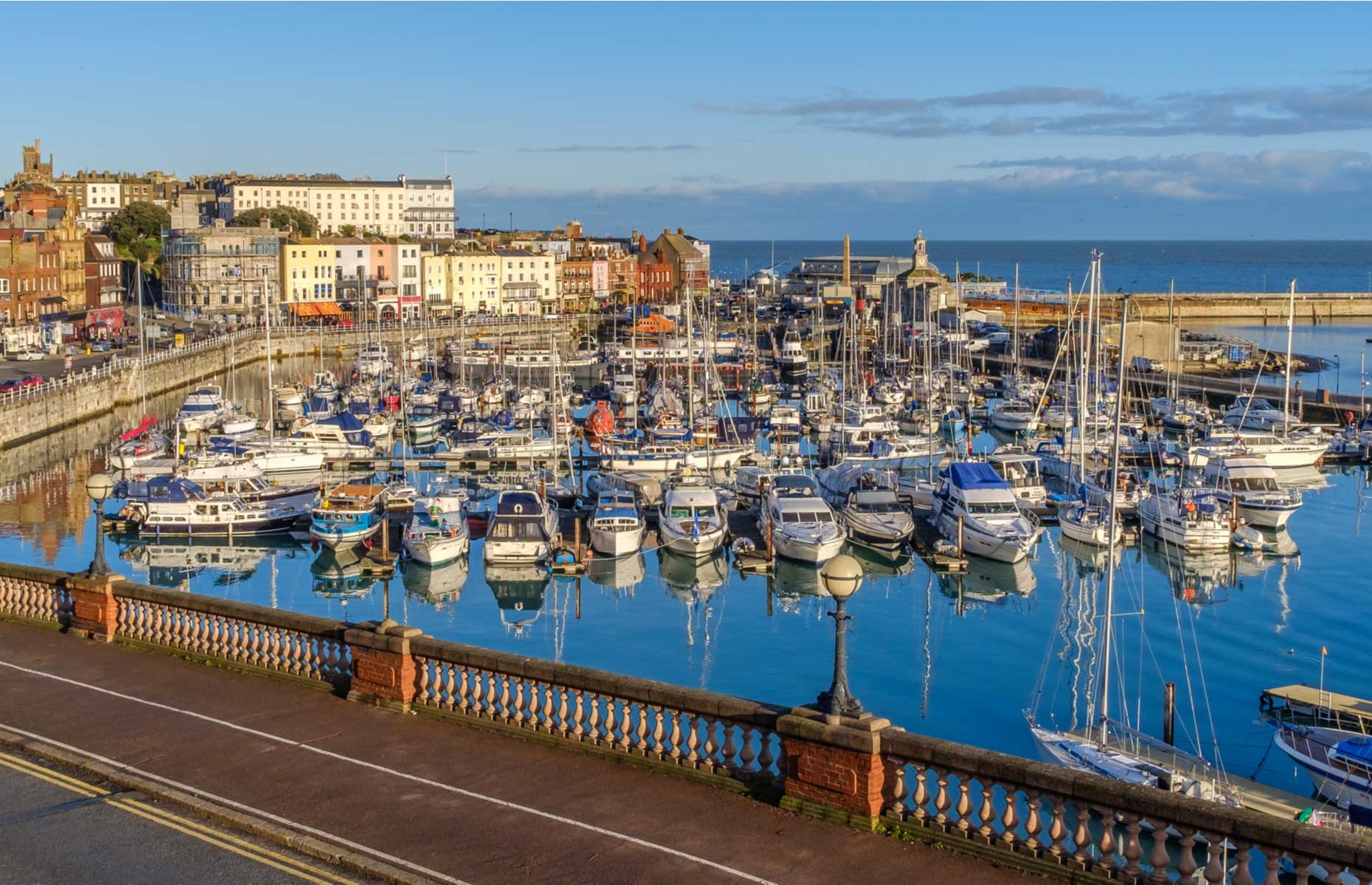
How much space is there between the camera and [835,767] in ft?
39.1

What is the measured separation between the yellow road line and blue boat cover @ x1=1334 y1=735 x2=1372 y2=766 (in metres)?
18.8

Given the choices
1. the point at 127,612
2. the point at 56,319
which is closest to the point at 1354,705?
the point at 127,612

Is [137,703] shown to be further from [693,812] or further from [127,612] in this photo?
[693,812]

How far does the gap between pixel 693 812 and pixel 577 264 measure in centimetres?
14513

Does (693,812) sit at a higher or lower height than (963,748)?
lower

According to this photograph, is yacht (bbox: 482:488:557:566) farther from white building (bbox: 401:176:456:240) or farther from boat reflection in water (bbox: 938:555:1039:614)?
white building (bbox: 401:176:456:240)

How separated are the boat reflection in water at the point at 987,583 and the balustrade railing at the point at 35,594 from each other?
2645cm

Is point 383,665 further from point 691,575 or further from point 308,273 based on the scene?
point 308,273

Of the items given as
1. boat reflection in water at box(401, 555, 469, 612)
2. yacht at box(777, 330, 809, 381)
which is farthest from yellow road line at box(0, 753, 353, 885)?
yacht at box(777, 330, 809, 381)

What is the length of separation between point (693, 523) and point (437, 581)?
809cm

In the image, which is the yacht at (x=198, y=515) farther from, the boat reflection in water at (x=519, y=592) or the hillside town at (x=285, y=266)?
the hillside town at (x=285, y=266)

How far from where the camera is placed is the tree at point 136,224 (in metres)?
159

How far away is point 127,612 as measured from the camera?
1838 cm

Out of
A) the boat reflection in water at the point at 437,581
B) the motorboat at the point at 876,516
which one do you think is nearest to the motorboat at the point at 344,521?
the boat reflection in water at the point at 437,581
